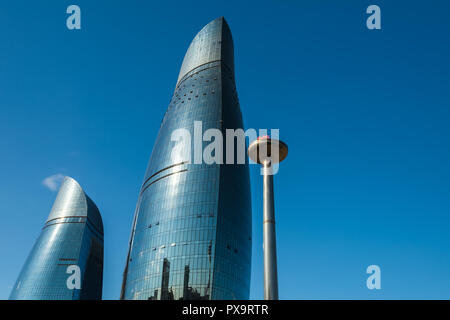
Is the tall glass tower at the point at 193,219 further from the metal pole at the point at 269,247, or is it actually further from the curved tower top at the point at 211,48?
the metal pole at the point at 269,247

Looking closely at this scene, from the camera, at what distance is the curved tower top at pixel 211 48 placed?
112m

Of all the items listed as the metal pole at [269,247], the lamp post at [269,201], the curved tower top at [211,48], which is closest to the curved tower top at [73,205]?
the curved tower top at [211,48]

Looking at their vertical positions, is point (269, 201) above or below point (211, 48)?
below

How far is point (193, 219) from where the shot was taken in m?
84.1

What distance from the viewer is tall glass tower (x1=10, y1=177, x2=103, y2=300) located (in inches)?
5256

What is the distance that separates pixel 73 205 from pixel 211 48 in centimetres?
8246

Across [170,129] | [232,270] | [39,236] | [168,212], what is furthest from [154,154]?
[39,236]

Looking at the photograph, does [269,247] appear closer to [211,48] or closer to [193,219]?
[193,219]

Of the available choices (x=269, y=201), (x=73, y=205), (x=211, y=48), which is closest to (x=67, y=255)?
(x=73, y=205)

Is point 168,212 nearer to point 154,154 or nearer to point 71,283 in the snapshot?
point 154,154

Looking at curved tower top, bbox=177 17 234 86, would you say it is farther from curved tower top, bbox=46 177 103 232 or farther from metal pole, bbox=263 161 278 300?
metal pole, bbox=263 161 278 300
